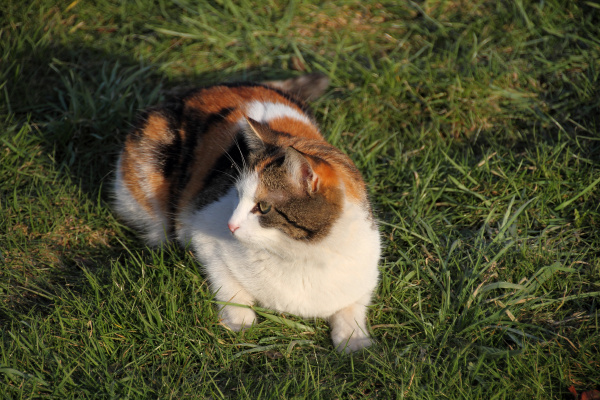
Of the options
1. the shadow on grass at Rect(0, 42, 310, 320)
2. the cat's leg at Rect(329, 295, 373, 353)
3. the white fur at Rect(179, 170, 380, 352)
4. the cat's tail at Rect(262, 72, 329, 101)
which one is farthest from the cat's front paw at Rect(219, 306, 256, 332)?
the cat's tail at Rect(262, 72, 329, 101)

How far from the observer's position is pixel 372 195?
358 cm

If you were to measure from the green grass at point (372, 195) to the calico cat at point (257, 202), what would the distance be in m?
0.16

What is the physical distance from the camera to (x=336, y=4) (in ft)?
15.4

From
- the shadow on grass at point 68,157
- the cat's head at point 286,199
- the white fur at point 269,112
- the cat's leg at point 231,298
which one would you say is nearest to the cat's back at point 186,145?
the white fur at point 269,112

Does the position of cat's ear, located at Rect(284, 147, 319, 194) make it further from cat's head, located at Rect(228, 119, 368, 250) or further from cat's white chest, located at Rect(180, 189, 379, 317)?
cat's white chest, located at Rect(180, 189, 379, 317)

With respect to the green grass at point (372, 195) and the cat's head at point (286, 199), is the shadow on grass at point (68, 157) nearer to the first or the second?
the green grass at point (372, 195)

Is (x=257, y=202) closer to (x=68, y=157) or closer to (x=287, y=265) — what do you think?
(x=287, y=265)

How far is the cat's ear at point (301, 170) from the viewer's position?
223 cm

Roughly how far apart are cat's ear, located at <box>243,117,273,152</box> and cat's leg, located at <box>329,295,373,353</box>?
0.96 meters

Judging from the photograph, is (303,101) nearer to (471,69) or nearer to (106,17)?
(471,69)

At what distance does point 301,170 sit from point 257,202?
0.28 m

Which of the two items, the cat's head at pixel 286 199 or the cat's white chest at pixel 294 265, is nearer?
the cat's head at pixel 286 199

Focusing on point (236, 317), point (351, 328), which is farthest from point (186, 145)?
point (351, 328)

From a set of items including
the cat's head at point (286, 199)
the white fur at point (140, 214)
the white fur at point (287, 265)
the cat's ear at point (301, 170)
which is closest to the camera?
the cat's ear at point (301, 170)
